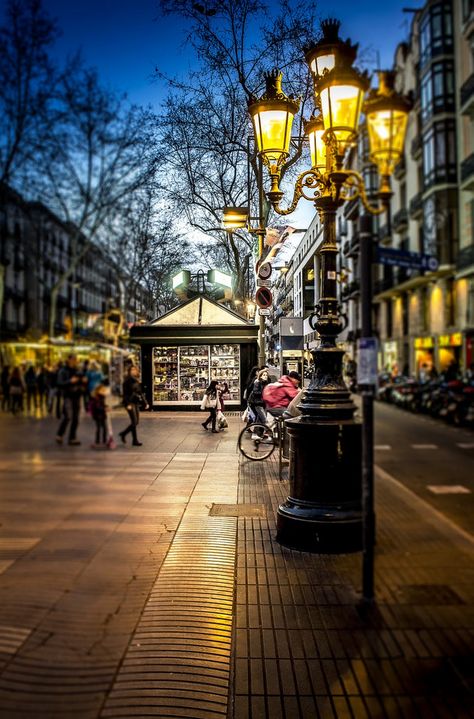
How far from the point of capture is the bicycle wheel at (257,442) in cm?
980

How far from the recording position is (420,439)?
16562mm

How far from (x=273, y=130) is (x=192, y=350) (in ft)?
7.96

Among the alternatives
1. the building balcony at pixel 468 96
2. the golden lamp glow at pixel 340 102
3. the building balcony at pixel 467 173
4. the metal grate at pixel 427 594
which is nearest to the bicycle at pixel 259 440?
the metal grate at pixel 427 594

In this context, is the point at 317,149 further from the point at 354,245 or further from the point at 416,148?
the point at 416,148

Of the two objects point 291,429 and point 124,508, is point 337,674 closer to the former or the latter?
point 291,429

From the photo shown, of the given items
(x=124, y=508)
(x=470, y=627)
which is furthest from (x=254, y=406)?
(x=470, y=627)

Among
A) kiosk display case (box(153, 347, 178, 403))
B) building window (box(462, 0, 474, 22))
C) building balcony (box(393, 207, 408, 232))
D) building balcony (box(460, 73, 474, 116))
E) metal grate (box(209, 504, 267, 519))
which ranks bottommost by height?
metal grate (box(209, 504, 267, 519))

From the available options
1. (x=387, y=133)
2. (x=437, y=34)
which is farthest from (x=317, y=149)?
(x=437, y=34)

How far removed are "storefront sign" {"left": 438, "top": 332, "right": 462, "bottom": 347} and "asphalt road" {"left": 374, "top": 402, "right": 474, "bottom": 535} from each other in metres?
13.4

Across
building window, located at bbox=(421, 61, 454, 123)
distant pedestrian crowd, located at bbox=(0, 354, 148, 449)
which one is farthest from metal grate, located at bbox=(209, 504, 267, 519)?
building window, located at bbox=(421, 61, 454, 123)

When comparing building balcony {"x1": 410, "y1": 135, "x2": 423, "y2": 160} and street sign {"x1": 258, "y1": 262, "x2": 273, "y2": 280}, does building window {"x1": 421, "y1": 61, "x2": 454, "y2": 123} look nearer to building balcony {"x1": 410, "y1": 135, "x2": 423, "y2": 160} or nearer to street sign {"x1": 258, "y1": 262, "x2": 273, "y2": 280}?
building balcony {"x1": 410, "y1": 135, "x2": 423, "y2": 160}

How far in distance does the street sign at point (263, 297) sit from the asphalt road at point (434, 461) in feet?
11.1

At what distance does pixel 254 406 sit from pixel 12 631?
16.4ft

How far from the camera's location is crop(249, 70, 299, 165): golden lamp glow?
20.7ft
